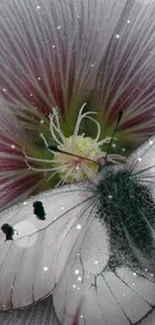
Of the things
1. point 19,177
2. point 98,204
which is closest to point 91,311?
point 98,204

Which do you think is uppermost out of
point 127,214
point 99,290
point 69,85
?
point 69,85

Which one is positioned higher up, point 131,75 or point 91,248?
point 131,75

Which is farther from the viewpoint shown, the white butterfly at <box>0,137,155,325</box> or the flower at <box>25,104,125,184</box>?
the flower at <box>25,104,125,184</box>

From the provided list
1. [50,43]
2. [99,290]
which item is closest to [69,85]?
[50,43]

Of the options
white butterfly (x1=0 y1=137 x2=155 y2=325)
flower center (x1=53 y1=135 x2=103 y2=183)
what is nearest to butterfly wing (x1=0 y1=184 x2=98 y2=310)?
white butterfly (x1=0 y1=137 x2=155 y2=325)

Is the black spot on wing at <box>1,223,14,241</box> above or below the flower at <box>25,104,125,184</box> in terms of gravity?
below

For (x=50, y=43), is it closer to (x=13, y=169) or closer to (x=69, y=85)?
(x=69, y=85)

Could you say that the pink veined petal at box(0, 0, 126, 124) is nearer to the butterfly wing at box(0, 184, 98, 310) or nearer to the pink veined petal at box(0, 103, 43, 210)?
the pink veined petal at box(0, 103, 43, 210)

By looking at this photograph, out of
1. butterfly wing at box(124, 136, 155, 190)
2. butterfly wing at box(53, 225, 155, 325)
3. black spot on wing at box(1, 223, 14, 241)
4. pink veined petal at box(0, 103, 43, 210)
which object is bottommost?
butterfly wing at box(53, 225, 155, 325)

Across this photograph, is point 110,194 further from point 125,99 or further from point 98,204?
point 125,99
